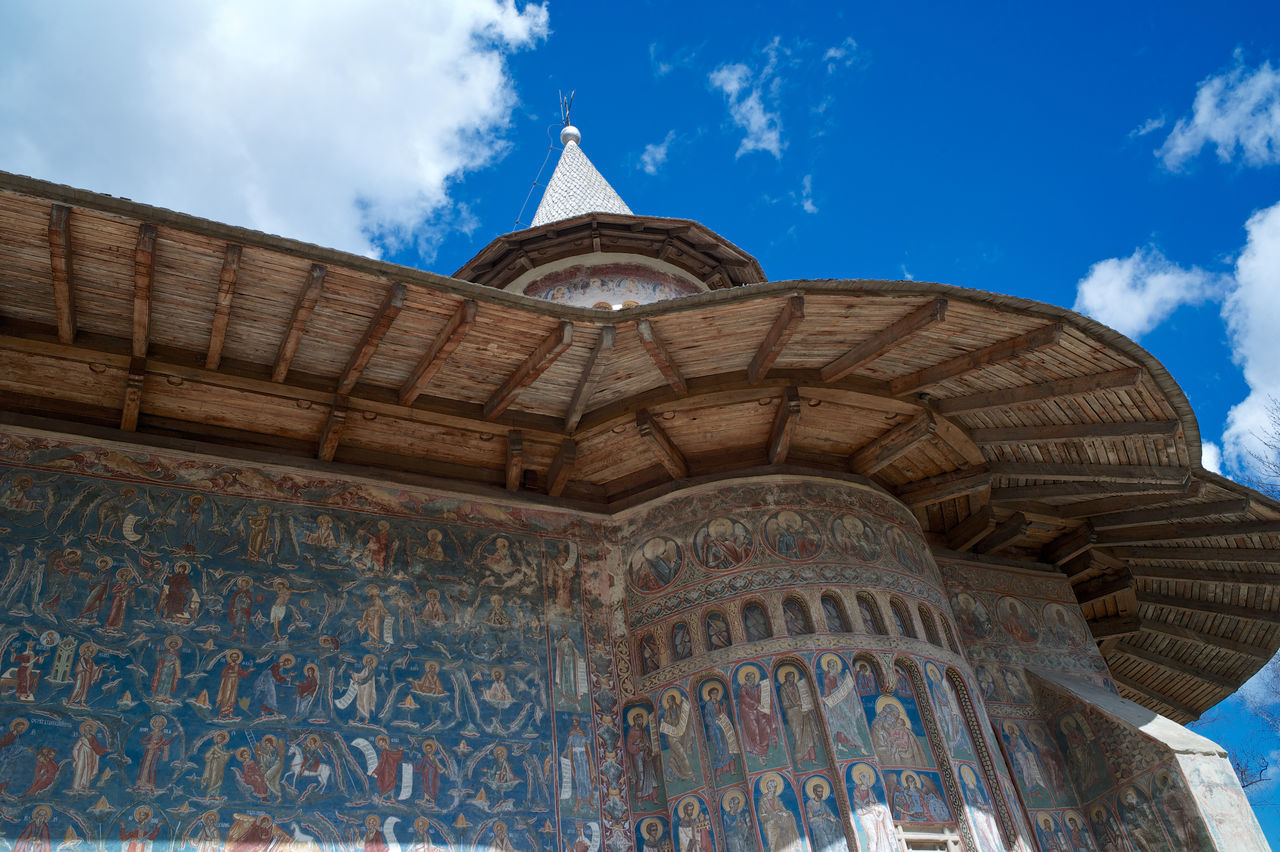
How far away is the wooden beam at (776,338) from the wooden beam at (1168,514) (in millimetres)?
4742

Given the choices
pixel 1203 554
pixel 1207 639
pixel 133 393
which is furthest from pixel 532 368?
pixel 1207 639

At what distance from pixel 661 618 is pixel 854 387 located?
2471mm

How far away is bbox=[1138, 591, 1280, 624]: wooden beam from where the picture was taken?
11.4 meters

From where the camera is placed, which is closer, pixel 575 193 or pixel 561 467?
pixel 561 467

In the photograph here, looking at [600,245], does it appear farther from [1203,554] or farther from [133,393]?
[1203,554]

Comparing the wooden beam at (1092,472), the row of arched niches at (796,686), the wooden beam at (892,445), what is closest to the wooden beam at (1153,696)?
the wooden beam at (1092,472)

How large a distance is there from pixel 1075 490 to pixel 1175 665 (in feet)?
14.4

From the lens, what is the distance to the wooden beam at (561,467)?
8750 millimetres

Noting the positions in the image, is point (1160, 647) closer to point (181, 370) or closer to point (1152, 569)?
point (1152, 569)

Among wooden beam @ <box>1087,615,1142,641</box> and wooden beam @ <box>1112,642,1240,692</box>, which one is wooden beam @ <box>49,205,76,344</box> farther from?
wooden beam @ <box>1112,642,1240,692</box>

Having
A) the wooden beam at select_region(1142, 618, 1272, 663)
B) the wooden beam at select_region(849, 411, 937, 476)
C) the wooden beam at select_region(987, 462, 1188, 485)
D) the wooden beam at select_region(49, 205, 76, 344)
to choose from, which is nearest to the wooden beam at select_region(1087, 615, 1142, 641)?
the wooden beam at select_region(1142, 618, 1272, 663)

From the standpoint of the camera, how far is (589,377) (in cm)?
799

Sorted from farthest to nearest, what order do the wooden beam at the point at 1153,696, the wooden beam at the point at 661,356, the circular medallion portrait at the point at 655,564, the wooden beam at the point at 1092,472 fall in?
the wooden beam at the point at 1153,696 < the wooden beam at the point at 1092,472 < the circular medallion portrait at the point at 655,564 < the wooden beam at the point at 661,356

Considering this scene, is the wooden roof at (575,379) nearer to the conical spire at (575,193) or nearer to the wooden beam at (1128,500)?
the wooden beam at (1128,500)
